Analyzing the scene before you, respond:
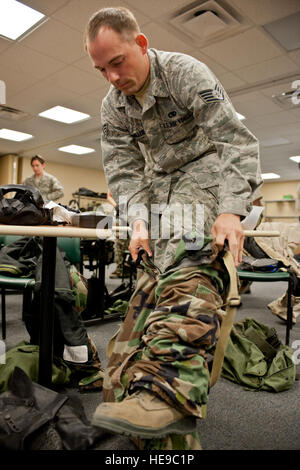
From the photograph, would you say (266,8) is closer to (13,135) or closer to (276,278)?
(276,278)

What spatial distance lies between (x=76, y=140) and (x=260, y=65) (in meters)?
4.34

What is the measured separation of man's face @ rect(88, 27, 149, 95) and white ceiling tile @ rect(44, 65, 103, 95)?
3.26 metres

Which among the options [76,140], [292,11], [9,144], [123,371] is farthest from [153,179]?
[9,144]

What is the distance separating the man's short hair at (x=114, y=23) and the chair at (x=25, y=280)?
1102mm

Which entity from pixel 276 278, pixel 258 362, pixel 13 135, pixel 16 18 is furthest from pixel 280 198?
pixel 258 362

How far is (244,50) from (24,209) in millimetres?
3294

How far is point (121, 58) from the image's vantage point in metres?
0.96

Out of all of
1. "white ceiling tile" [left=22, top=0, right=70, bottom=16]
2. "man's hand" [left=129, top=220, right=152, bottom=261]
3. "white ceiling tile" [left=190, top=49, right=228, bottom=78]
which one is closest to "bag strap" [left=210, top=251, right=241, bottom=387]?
"man's hand" [left=129, top=220, right=152, bottom=261]

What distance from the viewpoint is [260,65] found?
3689mm

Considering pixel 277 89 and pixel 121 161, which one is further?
pixel 277 89

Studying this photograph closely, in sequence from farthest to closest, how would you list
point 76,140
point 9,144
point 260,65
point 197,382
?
point 9,144
point 76,140
point 260,65
point 197,382

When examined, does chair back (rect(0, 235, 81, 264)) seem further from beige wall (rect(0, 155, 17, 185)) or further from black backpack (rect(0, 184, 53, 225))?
beige wall (rect(0, 155, 17, 185))

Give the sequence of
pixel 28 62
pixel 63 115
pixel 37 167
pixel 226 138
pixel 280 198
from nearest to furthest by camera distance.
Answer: pixel 226 138 < pixel 28 62 < pixel 37 167 < pixel 63 115 < pixel 280 198

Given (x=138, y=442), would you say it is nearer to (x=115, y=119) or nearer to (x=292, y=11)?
(x=115, y=119)
